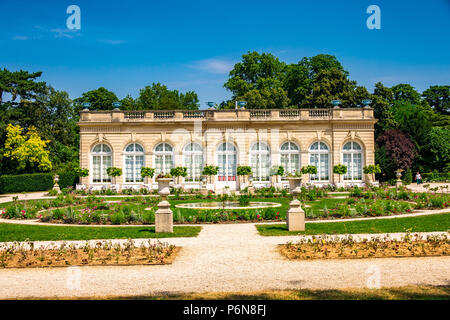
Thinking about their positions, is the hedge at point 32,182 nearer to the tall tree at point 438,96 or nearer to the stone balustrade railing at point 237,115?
the stone balustrade railing at point 237,115

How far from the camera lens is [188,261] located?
8.04 meters

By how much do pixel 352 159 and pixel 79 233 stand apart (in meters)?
23.5

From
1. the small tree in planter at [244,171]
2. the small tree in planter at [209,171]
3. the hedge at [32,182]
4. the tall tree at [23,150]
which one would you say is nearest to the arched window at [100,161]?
the hedge at [32,182]

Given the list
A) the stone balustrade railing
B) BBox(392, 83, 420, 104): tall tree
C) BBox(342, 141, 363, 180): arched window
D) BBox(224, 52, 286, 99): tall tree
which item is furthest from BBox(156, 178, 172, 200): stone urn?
BBox(392, 83, 420, 104): tall tree

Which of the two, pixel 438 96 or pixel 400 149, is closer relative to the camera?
pixel 400 149

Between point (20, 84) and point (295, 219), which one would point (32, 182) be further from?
point (295, 219)

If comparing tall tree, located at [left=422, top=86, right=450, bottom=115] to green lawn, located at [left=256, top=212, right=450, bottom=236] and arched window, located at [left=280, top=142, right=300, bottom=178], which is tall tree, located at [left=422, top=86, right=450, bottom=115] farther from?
green lawn, located at [left=256, top=212, right=450, bottom=236]

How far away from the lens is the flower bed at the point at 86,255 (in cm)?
780

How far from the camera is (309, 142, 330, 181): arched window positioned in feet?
99.6

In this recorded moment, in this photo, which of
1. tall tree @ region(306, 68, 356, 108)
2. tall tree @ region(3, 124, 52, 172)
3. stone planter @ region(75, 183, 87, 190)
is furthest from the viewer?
tall tree @ region(306, 68, 356, 108)

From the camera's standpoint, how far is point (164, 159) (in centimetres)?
3048

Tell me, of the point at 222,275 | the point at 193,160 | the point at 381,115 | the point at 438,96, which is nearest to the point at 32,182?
the point at 193,160

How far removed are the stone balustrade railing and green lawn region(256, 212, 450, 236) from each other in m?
17.8
